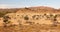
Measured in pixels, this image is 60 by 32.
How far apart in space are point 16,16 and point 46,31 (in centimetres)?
1820

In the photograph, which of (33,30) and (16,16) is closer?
(33,30)

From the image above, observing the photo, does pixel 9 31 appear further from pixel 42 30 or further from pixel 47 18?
pixel 47 18

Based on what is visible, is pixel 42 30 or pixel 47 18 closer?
pixel 42 30

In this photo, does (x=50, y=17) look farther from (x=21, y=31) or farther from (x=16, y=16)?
(x=21, y=31)

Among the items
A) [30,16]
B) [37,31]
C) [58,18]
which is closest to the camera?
[37,31]

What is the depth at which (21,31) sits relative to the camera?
2733cm

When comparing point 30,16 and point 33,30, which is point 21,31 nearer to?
point 33,30

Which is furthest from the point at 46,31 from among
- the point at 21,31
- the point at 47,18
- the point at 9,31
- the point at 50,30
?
the point at 47,18

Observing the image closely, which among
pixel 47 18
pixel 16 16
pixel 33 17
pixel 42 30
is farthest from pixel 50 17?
pixel 42 30

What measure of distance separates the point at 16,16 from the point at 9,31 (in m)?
17.3

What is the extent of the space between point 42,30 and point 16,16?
17.3 metres

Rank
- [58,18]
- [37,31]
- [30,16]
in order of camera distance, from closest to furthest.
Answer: [37,31] → [58,18] → [30,16]

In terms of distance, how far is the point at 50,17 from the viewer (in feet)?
142

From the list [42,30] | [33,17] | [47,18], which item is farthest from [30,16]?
[42,30]
